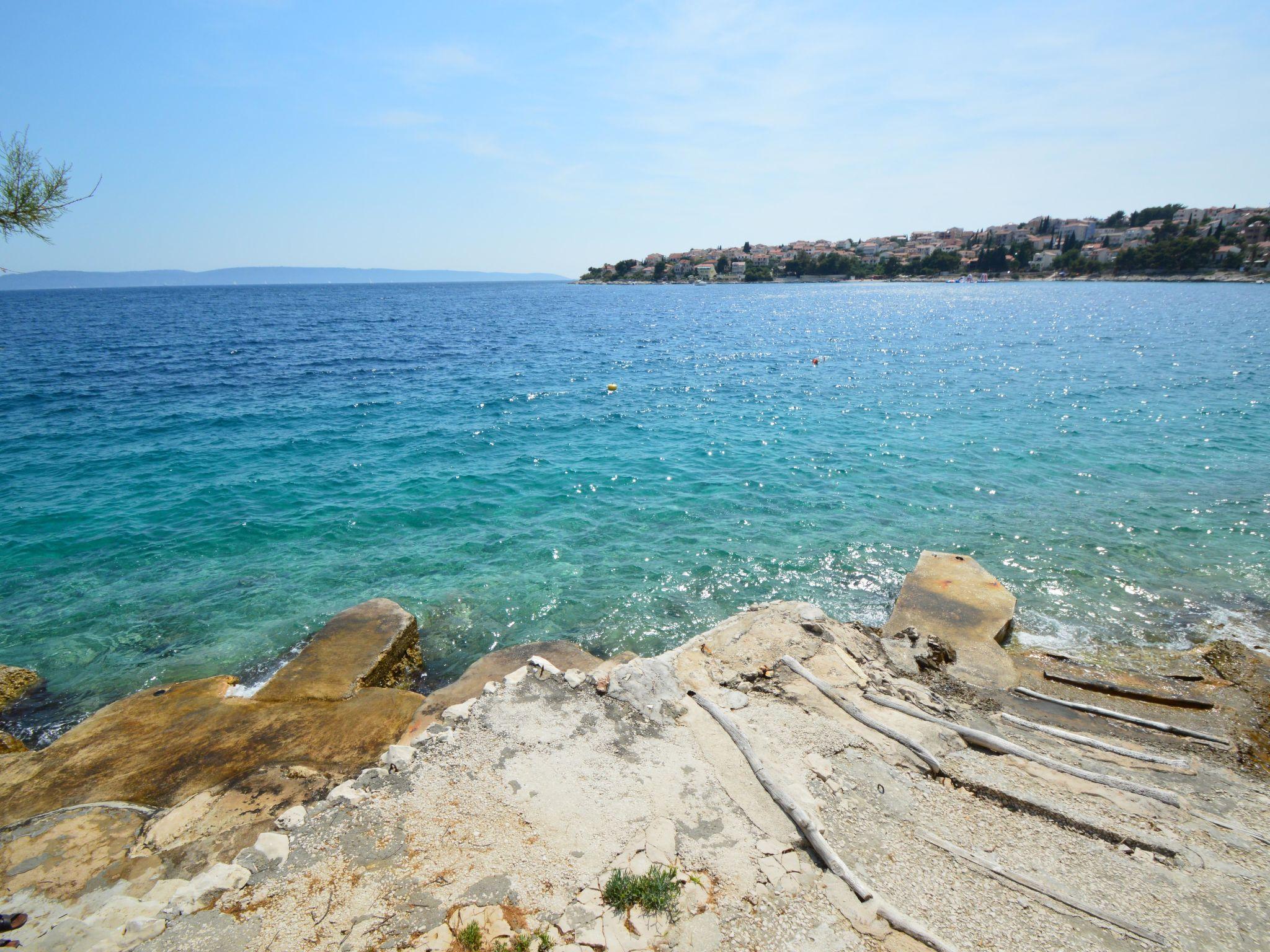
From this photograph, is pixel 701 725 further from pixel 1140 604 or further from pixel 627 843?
pixel 1140 604

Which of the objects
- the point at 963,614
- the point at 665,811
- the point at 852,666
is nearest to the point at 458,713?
the point at 665,811

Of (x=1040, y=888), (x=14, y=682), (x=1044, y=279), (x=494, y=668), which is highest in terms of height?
(x=1044, y=279)

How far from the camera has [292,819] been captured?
20.6 ft

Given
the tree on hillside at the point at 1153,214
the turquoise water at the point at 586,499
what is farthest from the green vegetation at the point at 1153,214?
the turquoise water at the point at 586,499

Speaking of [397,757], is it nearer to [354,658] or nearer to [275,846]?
[275,846]

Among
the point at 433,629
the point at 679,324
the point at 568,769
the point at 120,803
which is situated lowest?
the point at 433,629

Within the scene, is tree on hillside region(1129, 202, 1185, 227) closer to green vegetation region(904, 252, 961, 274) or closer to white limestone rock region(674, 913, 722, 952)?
green vegetation region(904, 252, 961, 274)

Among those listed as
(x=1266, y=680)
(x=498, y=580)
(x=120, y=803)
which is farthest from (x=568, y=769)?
(x=1266, y=680)

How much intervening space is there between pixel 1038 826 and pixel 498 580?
11.6m

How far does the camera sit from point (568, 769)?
22.8ft

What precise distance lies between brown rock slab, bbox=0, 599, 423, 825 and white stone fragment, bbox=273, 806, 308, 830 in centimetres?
126

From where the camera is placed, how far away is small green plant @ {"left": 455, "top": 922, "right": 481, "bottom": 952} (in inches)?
189

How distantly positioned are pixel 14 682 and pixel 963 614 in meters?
19.0

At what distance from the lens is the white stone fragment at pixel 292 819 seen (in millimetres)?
6246
